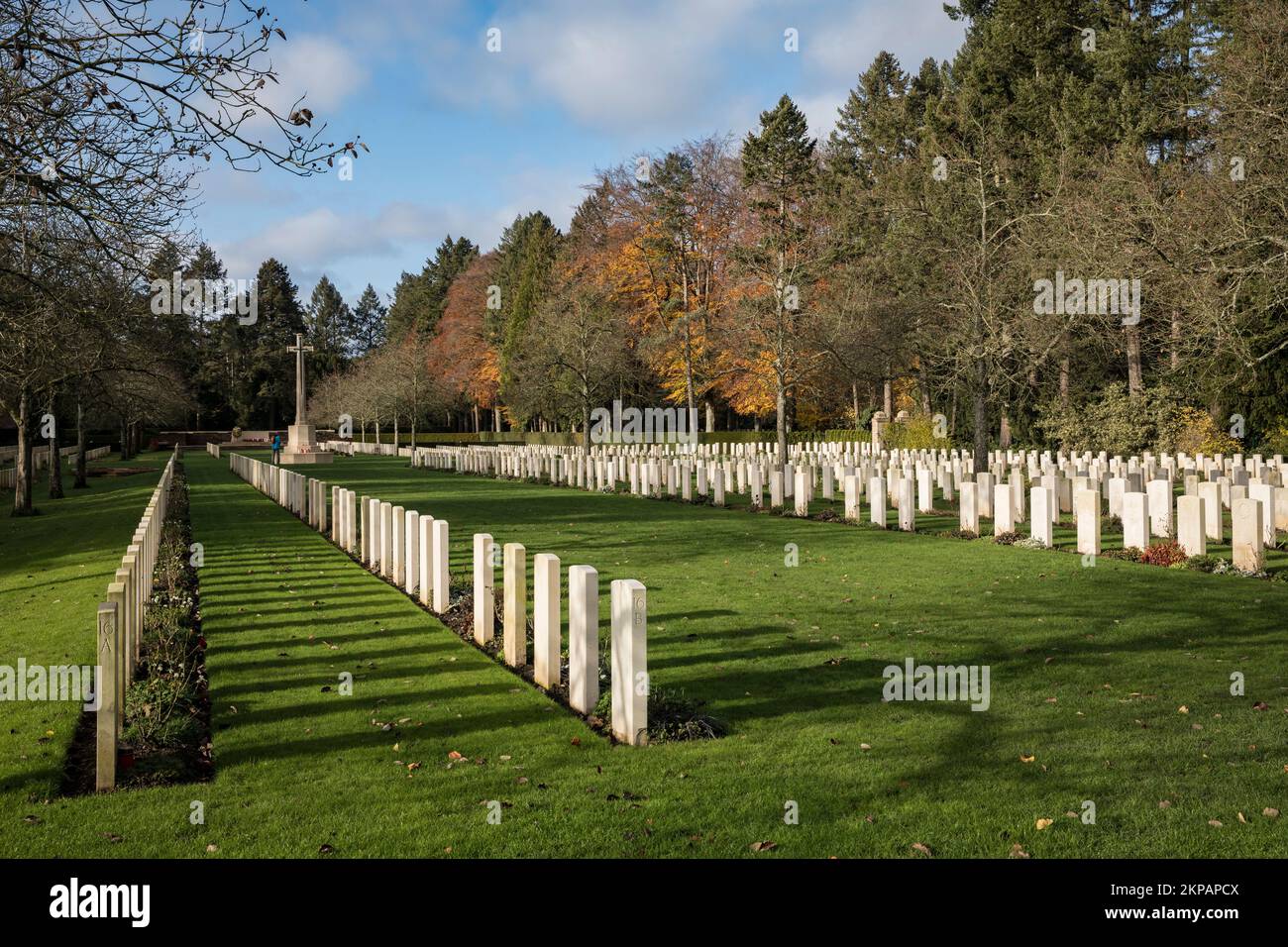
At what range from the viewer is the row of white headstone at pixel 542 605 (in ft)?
18.6

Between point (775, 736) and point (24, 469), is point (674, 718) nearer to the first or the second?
point (775, 736)

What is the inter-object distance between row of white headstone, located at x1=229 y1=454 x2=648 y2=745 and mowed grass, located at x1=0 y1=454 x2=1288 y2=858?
25cm

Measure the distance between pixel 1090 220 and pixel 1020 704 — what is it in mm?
14487

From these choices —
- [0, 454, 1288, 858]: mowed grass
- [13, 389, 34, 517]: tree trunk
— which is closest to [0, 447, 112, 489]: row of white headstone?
[13, 389, 34, 517]: tree trunk

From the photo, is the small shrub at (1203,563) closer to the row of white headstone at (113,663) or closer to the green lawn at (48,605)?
the row of white headstone at (113,663)

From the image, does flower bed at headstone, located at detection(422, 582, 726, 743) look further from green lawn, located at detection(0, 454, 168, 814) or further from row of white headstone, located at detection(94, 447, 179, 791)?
green lawn, located at detection(0, 454, 168, 814)

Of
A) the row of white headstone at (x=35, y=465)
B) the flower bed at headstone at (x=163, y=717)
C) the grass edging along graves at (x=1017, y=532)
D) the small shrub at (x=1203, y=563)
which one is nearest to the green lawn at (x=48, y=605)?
the flower bed at headstone at (x=163, y=717)

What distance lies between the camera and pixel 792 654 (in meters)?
7.59

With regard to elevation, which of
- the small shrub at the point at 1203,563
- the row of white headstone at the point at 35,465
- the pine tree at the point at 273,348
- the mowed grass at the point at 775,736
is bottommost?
the mowed grass at the point at 775,736

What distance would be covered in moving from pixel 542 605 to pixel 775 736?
197 cm

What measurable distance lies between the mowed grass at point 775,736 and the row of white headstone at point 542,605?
250 mm

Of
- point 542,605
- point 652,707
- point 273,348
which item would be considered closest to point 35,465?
point 542,605

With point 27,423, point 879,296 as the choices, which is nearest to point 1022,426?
point 879,296
